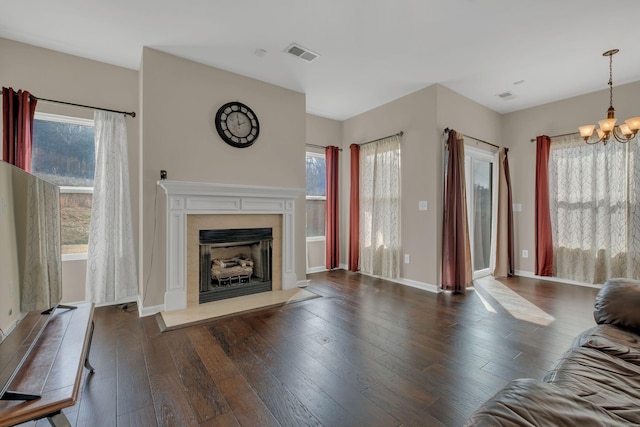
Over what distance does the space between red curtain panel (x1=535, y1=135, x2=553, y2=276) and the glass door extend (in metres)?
0.68

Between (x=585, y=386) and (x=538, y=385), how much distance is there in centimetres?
40

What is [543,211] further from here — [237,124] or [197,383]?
[197,383]

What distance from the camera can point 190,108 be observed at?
3.36 m

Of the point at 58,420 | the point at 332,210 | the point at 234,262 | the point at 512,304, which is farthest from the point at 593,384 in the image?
the point at 332,210

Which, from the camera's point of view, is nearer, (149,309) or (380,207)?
(149,309)

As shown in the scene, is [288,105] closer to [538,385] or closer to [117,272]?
[117,272]

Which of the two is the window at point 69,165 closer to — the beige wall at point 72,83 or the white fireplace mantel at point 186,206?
the beige wall at point 72,83

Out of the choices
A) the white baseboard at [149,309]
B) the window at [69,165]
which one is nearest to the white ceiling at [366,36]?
the window at [69,165]

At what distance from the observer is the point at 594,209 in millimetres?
4121

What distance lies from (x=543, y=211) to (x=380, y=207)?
252 cm

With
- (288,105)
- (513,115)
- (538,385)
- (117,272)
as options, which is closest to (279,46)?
(288,105)

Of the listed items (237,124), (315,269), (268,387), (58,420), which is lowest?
(268,387)

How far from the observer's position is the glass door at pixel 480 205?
4.70 meters

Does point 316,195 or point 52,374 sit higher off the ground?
point 316,195
